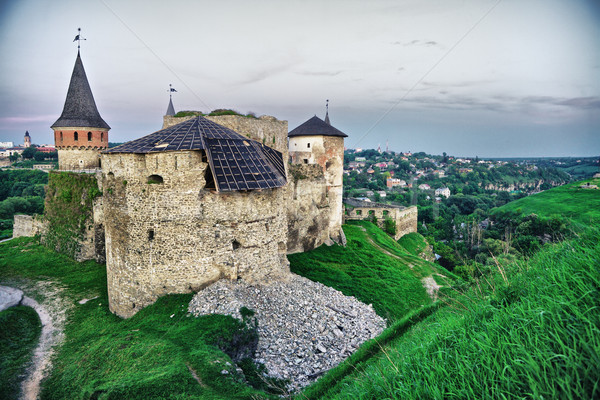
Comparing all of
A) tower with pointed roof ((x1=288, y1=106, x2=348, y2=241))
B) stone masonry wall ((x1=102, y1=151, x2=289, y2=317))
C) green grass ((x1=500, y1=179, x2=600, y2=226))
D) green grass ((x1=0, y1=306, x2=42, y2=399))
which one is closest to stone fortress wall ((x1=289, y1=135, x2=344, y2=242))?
tower with pointed roof ((x1=288, y1=106, x2=348, y2=241))

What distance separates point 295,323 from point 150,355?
4.80 meters

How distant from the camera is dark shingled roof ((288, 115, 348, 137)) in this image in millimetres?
24672

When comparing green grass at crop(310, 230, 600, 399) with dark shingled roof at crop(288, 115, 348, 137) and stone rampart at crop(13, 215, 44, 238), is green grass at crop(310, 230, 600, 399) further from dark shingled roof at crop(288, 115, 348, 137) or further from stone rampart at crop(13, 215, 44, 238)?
stone rampart at crop(13, 215, 44, 238)

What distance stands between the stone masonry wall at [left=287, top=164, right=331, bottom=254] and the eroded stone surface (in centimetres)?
731

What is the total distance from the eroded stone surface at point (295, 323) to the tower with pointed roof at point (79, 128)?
24197 mm

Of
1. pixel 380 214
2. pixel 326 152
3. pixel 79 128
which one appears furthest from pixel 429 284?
pixel 79 128

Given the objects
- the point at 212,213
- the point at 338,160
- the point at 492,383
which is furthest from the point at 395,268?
the point at 492,383

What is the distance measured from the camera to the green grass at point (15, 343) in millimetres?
9414

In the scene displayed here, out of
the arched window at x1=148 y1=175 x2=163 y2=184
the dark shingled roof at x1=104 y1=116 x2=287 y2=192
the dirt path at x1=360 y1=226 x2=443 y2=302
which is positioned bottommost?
the dirt path at x1=360 y1=226 x2=443 y2=302

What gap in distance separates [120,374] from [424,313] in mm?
9293

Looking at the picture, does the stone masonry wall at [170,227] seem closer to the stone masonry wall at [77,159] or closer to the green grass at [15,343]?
the green grass at [15,343]

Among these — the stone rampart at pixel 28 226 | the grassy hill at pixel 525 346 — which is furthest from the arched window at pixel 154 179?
the stone rampart at pixel 28 226

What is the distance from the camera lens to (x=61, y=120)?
28219mm

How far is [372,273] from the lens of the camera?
19531mm
